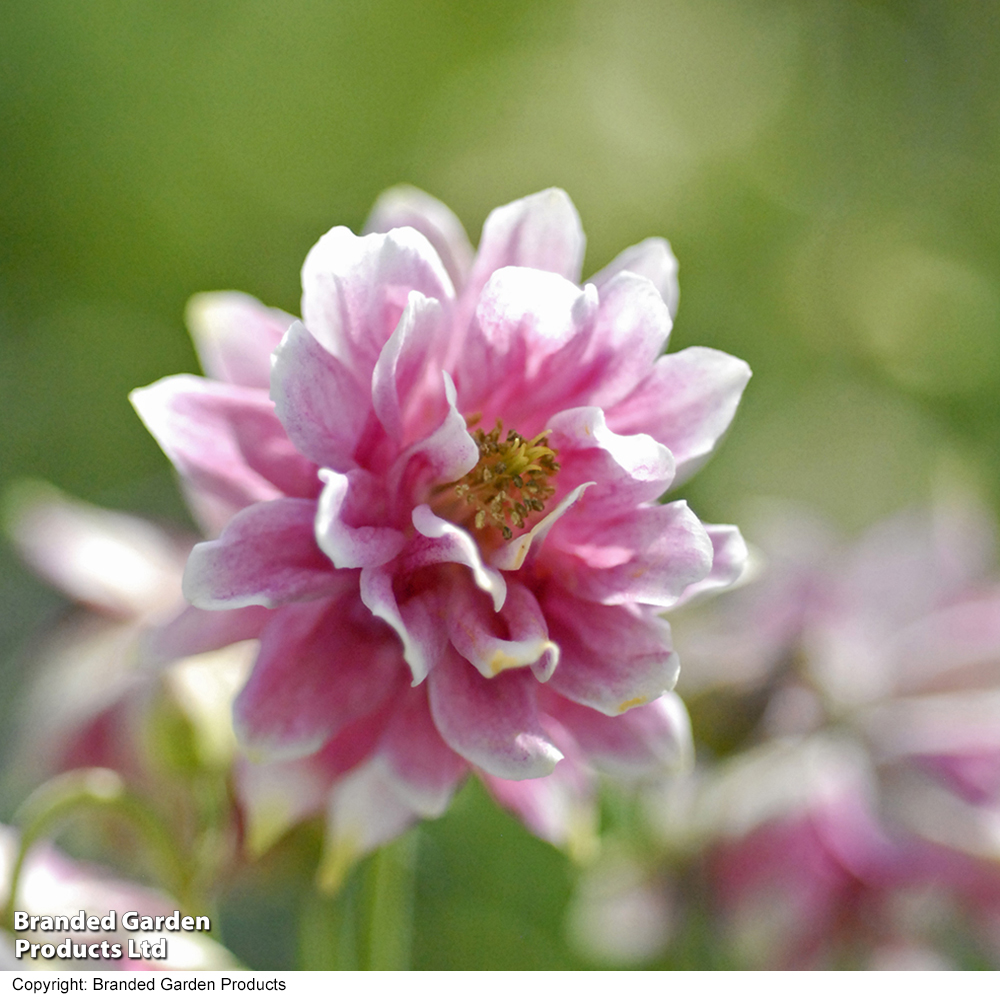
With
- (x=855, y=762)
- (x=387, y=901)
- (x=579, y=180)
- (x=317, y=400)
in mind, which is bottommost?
(x=387, y=901)

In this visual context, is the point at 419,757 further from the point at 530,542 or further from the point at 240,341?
the point at 240,341

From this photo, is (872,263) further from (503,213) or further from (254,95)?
(503,213)

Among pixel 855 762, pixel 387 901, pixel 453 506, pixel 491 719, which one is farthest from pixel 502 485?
pixel 855 762

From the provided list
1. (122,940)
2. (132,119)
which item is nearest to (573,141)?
(132,119)

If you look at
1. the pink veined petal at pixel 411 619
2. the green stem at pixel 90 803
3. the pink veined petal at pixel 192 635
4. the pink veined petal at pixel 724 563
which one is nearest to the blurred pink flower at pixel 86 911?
the green stem at pixel 90 803

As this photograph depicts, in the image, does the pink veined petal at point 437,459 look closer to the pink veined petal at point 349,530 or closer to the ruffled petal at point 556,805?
the pink veined petal at point 349,530

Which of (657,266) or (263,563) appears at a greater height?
(657,266)
